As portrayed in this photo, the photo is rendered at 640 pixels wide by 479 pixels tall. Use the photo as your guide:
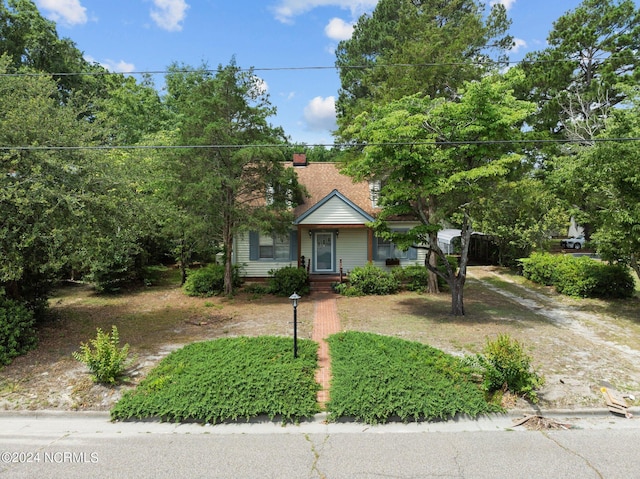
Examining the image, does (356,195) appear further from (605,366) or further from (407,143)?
(605,366)

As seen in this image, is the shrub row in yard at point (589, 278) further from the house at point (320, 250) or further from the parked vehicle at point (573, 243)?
the parked vehicle at point (573, 243)

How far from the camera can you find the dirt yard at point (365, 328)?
6.36 m

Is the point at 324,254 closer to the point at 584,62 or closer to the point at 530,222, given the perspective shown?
the point at 530,222

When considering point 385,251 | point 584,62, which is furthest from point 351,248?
point 584,62

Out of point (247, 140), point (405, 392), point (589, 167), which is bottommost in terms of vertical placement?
point (405, 392)

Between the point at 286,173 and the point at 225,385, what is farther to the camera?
the point at 286,173

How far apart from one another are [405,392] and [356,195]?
43.5 feet

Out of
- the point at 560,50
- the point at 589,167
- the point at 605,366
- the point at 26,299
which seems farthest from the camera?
the point at 560,50

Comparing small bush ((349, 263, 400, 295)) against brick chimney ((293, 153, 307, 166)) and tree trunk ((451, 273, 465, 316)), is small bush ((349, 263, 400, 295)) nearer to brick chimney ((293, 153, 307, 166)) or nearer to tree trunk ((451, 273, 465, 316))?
tree trunk ((451, 273, 465, 316))

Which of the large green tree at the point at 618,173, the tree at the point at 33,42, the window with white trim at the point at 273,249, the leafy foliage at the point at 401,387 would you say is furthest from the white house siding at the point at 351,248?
the tree at the point at 33,42

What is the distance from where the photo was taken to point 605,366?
23.8 ft

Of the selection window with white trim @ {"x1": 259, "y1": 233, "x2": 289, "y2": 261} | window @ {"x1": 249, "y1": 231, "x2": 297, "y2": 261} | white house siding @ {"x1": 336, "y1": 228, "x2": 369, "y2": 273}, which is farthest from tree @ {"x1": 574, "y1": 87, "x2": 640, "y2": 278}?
window with white trim @ {"x1": 259, "y1": 233, "x2": 289, "y2": 261}

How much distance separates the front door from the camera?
17.4 meters

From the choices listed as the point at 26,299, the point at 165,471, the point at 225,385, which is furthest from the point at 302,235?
the point at 165,471
